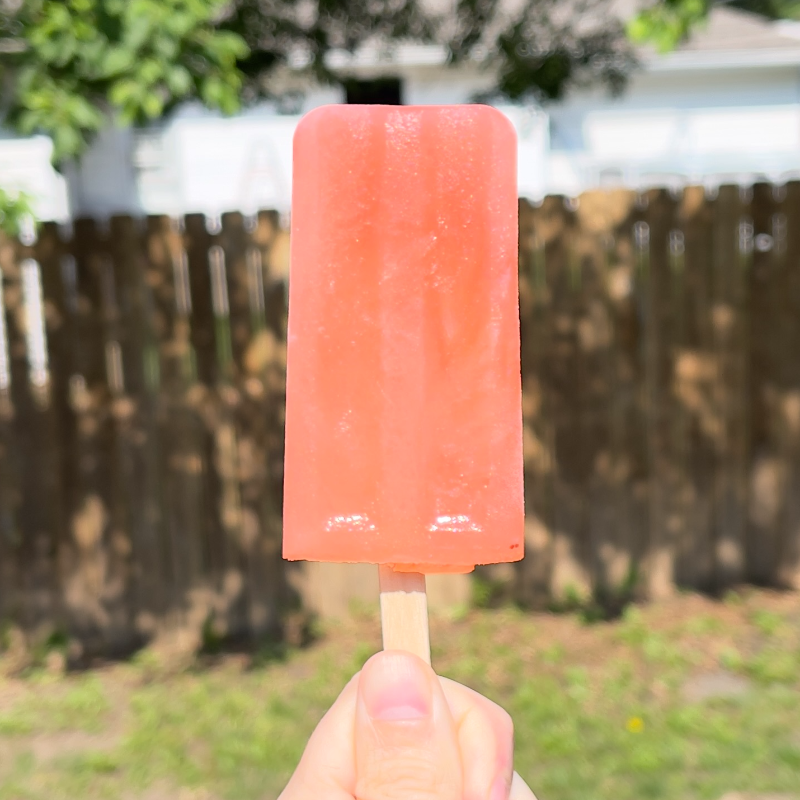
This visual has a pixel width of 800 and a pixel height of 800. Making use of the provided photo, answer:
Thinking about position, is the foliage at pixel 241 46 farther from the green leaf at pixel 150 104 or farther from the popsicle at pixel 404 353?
the popsicle at pixel 404 353

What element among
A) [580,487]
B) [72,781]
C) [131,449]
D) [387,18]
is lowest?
[72,781]

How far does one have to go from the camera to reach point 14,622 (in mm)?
4531

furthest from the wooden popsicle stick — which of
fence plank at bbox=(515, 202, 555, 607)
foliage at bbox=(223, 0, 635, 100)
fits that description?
foliage at bbox=(223, 0, 635, 100)

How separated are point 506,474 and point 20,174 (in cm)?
1172

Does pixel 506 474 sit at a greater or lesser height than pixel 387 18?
lesser

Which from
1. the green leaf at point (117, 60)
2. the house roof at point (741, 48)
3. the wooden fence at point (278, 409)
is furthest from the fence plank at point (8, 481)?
the house roof at point (741, 48)

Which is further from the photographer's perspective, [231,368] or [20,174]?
[20,174]

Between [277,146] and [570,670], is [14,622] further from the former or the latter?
[277,146]

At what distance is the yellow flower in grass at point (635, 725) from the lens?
3.69 metres

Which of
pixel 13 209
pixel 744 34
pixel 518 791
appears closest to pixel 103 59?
pixel 13 209

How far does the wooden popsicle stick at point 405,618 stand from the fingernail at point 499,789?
348mm

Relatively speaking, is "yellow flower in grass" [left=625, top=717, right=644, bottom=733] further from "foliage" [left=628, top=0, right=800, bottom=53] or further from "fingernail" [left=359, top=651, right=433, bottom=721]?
"foliage" [left=628, top=0, right=800, bottom=53]

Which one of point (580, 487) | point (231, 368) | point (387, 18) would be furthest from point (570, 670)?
point (387, 18)

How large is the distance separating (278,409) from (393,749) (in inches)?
119
